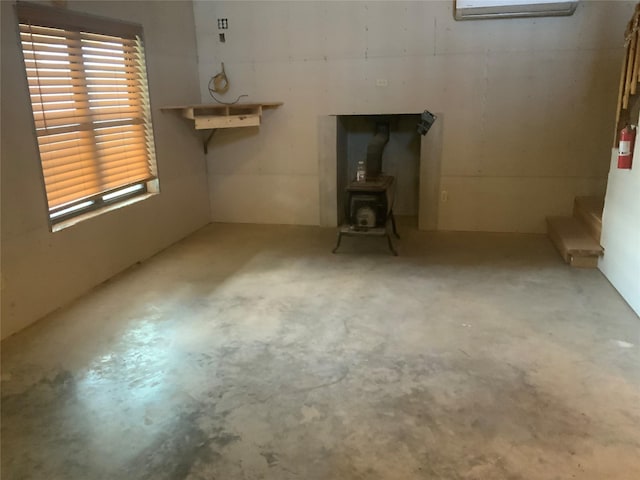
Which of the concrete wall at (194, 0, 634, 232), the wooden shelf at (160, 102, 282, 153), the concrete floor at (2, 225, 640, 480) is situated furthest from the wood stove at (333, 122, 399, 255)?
the wooden shelf at (160, 102, 282, 153)

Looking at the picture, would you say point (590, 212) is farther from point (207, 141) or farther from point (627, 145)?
point (207, 141)

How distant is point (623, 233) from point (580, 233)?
896 mm

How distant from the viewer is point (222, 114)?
16.4 feet

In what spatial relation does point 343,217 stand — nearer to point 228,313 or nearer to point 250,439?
point 228,313

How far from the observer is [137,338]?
312cm

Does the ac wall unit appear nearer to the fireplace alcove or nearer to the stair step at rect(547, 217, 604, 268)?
the fireplace alcove

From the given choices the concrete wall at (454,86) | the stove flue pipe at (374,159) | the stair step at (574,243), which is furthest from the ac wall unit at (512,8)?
the stair step at (574,243)

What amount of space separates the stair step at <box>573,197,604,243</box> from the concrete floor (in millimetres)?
465

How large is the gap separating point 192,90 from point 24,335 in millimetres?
3085

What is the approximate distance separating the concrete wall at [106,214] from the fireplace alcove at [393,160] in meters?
1.45

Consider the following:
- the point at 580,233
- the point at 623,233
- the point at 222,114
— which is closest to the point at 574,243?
the point at 580,233

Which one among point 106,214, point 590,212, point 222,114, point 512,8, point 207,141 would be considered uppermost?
point 512,8

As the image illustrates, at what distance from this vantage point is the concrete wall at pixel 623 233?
3329 mm

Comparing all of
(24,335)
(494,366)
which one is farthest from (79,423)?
(494,366)
